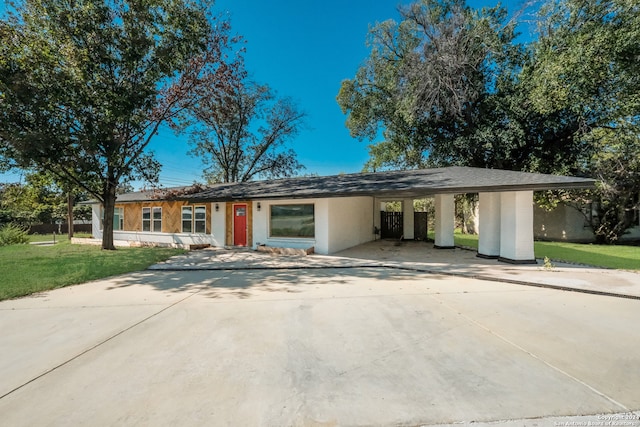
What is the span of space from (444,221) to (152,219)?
49.7 ft

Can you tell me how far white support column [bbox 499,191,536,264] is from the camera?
334 inches

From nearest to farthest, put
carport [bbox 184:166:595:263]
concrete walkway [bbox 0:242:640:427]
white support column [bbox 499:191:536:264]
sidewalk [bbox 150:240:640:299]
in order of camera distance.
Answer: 1. concrete walkway [bbox 0:242:640:427]
2. sidewalk [bbox 150:240:640:299]
3. carport [bbox 184:166:595:263]
4. white support column [bbox 499:191:536:264]

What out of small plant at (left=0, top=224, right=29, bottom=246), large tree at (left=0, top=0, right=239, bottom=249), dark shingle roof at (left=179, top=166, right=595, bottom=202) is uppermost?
large tree at (left=0, top=0, right=239, bottom=249)

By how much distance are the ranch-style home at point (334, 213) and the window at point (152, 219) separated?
0.06 meters

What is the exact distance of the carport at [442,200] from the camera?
834 centimetres

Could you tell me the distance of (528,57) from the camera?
49.3 ft

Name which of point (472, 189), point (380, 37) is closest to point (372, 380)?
point (472, 189)

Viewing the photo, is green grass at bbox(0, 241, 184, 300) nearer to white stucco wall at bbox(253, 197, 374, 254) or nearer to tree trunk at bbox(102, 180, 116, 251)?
tree trunk at bbox(102, 180, 116, 251)

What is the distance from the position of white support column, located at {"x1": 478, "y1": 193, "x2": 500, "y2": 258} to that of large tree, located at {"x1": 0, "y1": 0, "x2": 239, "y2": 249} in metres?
12.8

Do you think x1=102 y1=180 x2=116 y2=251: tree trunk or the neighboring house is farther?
the neighboring house

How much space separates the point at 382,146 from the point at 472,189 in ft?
40.6

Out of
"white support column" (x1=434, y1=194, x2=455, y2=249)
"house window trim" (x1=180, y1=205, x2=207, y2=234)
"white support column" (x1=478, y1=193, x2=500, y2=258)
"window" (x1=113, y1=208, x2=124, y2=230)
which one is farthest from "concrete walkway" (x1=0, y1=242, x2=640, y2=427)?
"window" (x1=113, y1=208, x2=124, y2=230)

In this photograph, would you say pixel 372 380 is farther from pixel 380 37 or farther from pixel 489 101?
pixel 380 37

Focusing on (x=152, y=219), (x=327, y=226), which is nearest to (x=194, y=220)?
(x=152, y=219)
